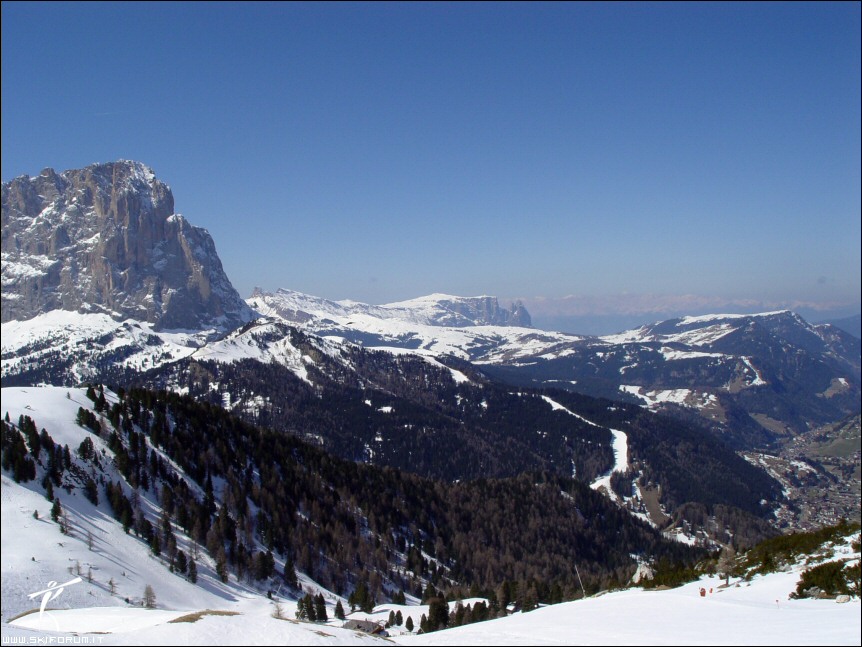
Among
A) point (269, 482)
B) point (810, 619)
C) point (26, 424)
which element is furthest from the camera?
point (269, 482)

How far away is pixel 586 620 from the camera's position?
23.3 metres

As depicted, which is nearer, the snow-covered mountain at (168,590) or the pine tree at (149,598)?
the snow-covered mountain at (168,590)

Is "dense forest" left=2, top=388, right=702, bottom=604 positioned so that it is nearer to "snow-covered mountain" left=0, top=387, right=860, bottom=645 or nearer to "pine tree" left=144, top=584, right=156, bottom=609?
"snow-covered mountain" left=0, top=387, right=860, bottom=645

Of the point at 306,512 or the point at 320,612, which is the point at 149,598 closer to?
the point at 320,612

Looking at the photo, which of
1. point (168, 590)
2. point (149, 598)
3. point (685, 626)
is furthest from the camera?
point (168, 590)

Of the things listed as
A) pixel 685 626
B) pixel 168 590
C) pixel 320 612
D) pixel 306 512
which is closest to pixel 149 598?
pixel 168 590

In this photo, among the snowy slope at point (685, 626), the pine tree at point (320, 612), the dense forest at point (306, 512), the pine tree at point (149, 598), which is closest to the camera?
the snowy slope at point (685, 626)

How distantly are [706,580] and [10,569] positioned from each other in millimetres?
59153

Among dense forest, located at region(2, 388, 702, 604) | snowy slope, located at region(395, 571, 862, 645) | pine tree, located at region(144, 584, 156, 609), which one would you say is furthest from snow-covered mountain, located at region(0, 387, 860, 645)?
pine tree, located at region(144, 584, 156, 609)

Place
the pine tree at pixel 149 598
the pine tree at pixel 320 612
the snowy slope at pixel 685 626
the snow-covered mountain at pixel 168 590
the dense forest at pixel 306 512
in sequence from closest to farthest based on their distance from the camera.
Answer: the snow-covered mountain at pixel 168 590 < the snowy slope at pixel 685 626 < the pine tree at pixel 149 598 < the pine tree at pixel 320 612 < the dense forest at pixel 306 512

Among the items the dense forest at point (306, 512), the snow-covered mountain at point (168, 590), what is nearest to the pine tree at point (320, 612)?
the snow-covered mountain at point (168, 590)

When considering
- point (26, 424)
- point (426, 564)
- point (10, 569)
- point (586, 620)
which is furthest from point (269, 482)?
point (586, 620)

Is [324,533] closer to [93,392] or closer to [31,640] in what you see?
[93,392]

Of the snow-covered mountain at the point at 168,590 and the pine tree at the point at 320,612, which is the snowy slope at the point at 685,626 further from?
the pine tree at the point at 320,612
